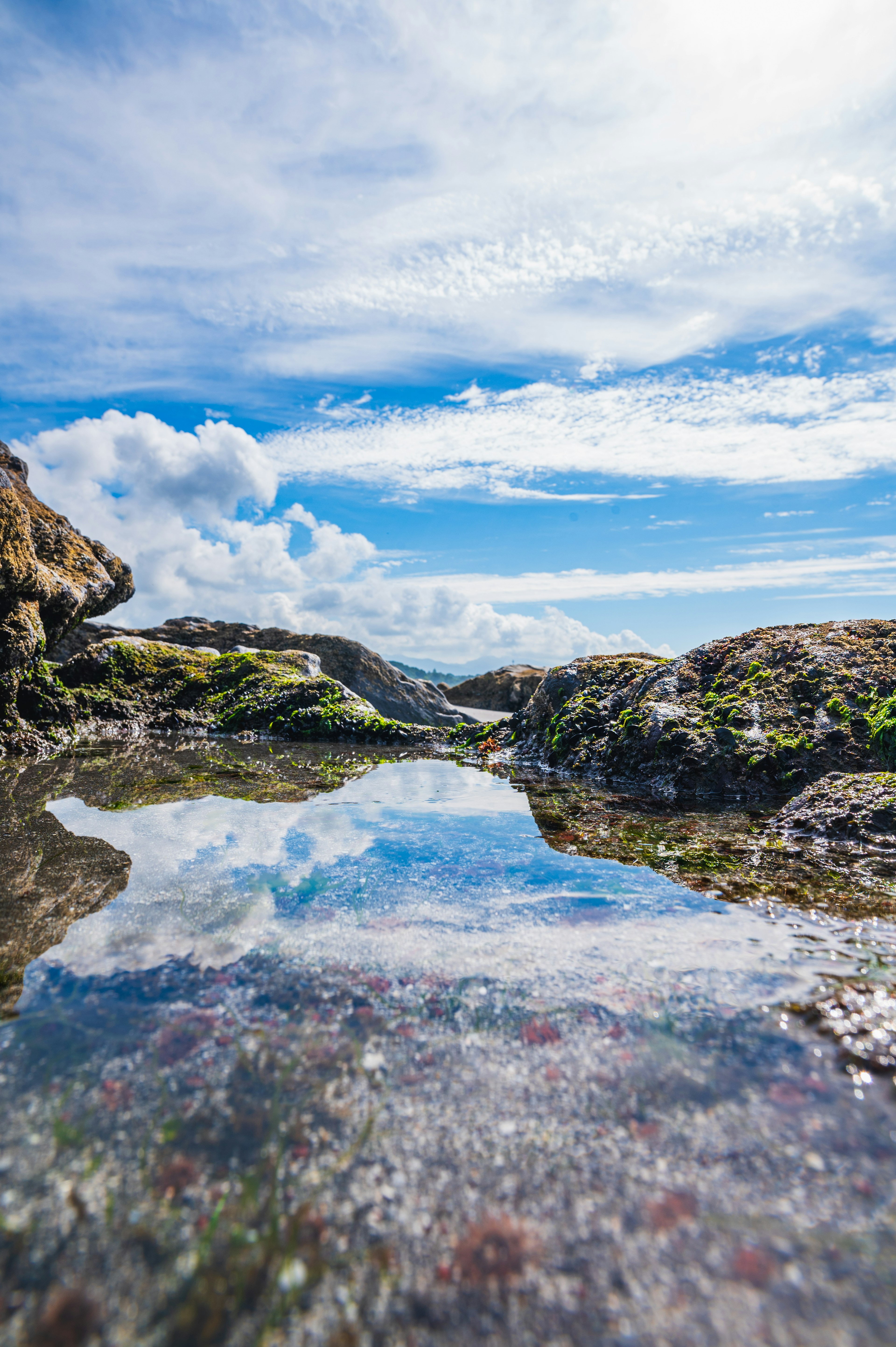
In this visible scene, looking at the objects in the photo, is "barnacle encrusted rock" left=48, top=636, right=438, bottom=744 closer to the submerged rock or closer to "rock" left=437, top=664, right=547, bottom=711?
the submerged rock

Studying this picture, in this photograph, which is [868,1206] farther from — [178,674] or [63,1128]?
A: [178,674]

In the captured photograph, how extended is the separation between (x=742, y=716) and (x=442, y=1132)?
8190 millimetres

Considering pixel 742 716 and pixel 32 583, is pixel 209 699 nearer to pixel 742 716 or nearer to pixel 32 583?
pixel 32 583

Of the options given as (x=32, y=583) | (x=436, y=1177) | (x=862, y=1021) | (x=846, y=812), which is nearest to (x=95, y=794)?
(x=32, y=583)

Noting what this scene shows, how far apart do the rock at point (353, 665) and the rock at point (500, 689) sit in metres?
3.47

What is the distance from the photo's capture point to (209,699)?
16.0m

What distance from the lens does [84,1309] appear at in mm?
1657

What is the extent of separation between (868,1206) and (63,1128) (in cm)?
271

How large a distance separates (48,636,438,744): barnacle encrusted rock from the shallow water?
10759 mm

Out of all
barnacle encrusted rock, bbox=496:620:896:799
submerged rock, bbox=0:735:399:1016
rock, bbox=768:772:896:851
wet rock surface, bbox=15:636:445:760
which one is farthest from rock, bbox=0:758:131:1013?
wet rock surface, bbox=15:636:445:760

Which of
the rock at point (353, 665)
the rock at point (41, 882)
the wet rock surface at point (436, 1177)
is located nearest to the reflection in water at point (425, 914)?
the rock at point (41, 882)

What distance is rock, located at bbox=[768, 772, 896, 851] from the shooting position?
5.74 metres

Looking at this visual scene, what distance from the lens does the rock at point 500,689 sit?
2733cm

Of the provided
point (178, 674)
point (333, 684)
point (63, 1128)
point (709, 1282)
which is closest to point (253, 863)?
point (63, 1128)
